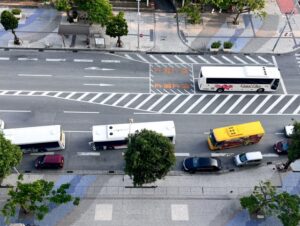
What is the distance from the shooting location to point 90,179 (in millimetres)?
50188

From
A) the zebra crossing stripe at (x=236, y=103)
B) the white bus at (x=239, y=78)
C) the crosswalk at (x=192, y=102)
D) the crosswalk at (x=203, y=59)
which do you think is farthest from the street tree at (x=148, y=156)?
the crosswalk at (x=203, y=59)

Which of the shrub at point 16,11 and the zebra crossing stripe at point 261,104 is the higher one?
the shrub at point 16,11

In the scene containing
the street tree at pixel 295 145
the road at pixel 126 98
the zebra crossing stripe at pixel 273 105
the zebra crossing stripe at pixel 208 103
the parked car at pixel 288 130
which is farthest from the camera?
the zebra crossing stripe at pixel 273 105

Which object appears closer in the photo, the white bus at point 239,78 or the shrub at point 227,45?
the white bus at point 239,78

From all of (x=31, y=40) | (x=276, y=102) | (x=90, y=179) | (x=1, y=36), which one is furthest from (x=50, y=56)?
Answer: (x=276, y=102)

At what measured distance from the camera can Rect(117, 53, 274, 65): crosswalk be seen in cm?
6556

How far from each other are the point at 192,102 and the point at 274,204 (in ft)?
71.3

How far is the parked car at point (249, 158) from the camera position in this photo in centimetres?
5084

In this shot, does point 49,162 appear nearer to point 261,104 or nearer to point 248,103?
point 248,103

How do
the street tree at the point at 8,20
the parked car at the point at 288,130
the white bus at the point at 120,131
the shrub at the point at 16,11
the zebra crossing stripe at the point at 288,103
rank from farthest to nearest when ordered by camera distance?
the shrub at the point at 16,11 < the street tree at the point at 8,20 < the zebra crossing stripe at the point at 288,103 < the parked car at the point at 288,130 < the white bus at the point at 120,131

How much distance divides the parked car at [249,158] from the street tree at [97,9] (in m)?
32.7

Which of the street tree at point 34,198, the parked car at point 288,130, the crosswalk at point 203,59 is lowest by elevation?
the street tree at point 34,198

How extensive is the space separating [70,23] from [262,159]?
42.9 m

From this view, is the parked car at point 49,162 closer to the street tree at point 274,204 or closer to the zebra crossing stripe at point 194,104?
the zebra crossing stripe at point 194,104
